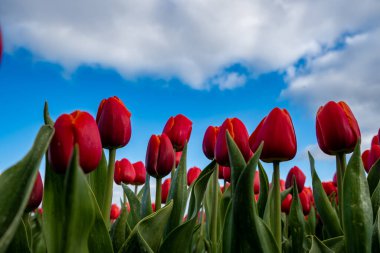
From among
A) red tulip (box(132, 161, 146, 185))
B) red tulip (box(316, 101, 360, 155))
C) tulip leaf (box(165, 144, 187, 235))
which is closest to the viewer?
red tulip (box(316, 101, 360, 155))

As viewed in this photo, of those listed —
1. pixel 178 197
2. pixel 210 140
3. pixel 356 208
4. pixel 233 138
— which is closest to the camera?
pixel 356 208

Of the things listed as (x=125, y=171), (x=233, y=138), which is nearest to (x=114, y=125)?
(x=233, y=138)

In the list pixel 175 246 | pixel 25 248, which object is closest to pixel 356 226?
pixel 175 246

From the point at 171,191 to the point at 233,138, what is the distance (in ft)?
1.50

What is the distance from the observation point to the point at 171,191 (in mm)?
2234

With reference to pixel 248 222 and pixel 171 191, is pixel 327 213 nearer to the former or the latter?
pixel 171 191

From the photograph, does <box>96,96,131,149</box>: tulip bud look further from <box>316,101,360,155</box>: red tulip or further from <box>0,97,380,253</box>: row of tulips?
<box>316,101,360,155</box>: red tulip

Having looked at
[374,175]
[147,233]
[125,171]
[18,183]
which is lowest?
[147,233]

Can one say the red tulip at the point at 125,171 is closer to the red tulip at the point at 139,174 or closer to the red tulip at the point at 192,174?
the red tulip at the point at 139,174

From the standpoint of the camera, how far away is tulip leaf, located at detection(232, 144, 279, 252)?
1.49 m

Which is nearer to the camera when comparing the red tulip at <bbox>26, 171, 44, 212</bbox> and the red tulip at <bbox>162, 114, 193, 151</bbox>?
the red tulip at <bbox>26, 171, 44, 212</bbox>

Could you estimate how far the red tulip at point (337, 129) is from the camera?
2072mm

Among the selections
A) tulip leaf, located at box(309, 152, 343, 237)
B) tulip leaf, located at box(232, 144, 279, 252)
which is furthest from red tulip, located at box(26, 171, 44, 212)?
tulip leaf, located at box(309, 152, 343, 237)

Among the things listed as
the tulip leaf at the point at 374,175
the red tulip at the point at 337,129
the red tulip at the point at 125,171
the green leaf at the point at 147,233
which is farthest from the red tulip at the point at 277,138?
the red tulip at the point at 125,171
